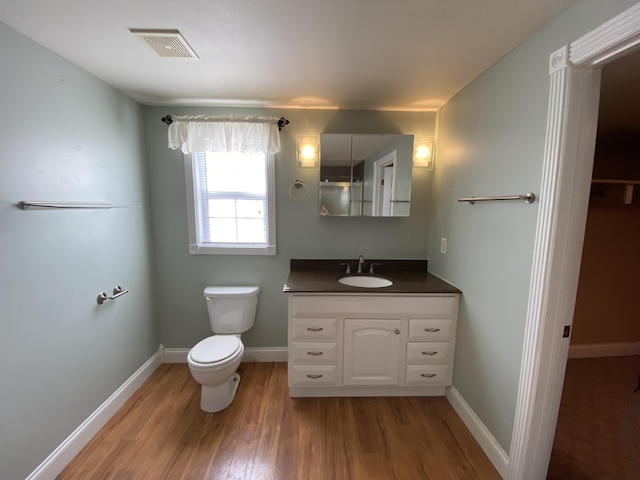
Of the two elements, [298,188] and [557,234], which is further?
[298,188]

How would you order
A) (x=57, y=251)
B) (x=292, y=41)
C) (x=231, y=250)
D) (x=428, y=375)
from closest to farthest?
(x=292, y=41)
(x=57, y=251)
(x=428, y=375)
(x=231, y=250)

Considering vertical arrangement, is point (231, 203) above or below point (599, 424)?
above

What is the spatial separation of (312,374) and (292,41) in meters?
2.10

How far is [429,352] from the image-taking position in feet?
6.25

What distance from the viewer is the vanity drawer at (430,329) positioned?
1.87 metres

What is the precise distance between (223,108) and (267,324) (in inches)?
76.5

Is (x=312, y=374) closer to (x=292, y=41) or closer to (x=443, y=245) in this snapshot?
(x=443, y=245)

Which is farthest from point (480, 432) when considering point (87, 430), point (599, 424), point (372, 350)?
point (87, 430)

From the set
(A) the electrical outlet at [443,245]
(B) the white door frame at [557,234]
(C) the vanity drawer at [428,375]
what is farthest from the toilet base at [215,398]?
(A) the electrical outlet at [443,245]

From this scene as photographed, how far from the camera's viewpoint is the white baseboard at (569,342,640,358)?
2508 millimetres

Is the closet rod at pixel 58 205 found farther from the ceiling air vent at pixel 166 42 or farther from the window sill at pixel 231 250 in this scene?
the ceiling air vent at pixel 166 42

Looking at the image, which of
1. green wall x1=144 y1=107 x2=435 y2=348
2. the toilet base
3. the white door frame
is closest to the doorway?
green wall x1=144 y1=107 x2=435 y2=348

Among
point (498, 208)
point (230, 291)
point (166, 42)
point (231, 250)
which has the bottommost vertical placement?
point (230, 291)

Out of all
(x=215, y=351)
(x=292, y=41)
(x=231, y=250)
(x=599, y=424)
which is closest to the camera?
(x=292, y=41)
